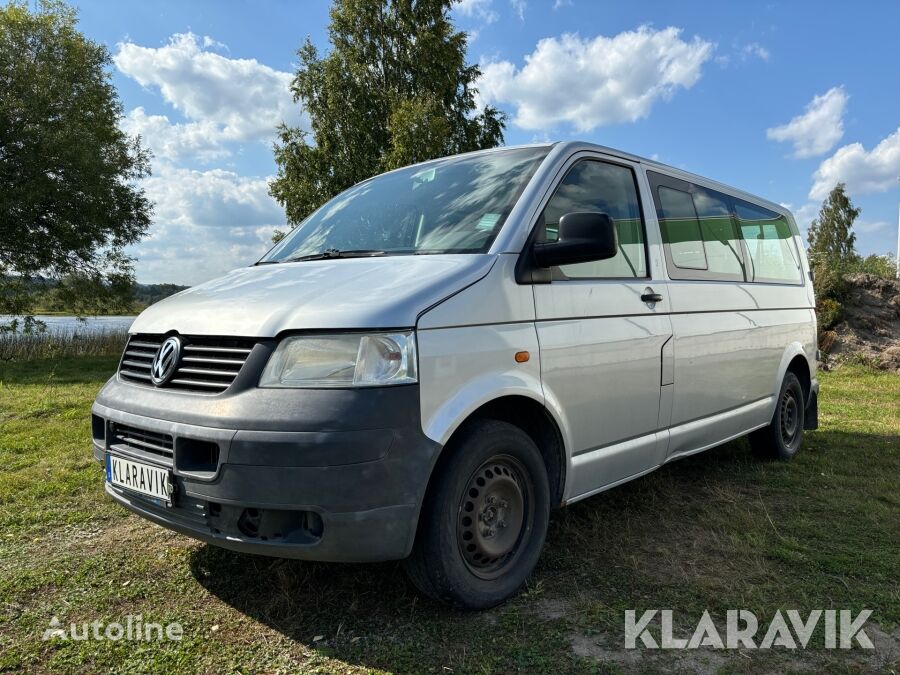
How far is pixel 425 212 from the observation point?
325cm

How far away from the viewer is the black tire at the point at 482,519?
2400 millimetres

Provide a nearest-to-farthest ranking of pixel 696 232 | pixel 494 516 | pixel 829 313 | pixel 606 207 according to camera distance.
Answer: pixel 494 516 < pixel 606 207 < pixel 696 232 < pixel 829 313

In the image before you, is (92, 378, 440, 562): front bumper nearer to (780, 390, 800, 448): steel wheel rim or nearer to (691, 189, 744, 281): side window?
(691, 189, 744, 281): side window

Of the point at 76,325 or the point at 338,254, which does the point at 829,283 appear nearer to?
the point at 338,254

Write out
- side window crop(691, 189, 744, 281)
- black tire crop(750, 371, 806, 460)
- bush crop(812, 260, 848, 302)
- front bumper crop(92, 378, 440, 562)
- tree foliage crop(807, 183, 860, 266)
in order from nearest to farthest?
1. front bumper crop(92, 378, 440, 562)
2. side window crop(691, 189, 744, 281)
3. black tire crop(750, 371, 806, 460)
4. bush crop(812, 260, 848, 302)
5. tree foliage crop(807, 183, 860, 266)

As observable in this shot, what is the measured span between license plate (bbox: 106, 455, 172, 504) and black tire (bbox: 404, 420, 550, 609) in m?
0.96

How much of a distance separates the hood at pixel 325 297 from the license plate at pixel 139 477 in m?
0.56

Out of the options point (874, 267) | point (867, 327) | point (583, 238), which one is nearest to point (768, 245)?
point (583, 238)

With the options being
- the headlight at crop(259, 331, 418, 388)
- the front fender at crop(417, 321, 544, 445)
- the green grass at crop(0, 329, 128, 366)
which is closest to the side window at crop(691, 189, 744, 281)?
the front fender at crop(417, 321, 544, 445)

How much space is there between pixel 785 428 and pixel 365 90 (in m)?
20.4

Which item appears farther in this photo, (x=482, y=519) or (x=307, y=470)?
(x=482, y=519)

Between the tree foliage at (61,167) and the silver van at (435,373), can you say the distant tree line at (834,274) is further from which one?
the tree foliage at (61,167)

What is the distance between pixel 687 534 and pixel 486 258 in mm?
2067

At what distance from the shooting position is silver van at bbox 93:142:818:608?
222cm
